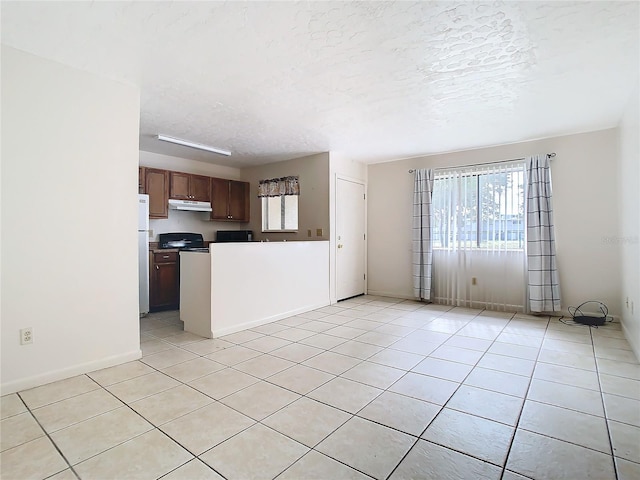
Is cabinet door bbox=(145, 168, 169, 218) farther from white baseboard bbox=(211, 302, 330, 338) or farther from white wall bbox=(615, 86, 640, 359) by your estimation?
white wall bbox=(615, 86, 640, 359)

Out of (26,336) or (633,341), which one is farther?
(633,341)

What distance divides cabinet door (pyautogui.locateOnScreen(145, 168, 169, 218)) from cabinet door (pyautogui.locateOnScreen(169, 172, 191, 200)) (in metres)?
0.08

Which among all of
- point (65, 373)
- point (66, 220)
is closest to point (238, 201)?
point (66, 220)

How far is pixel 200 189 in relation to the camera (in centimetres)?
567

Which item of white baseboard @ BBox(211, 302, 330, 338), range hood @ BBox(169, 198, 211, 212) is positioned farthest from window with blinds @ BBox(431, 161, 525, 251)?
range hood @ BBox(169, 198, 211, 212)

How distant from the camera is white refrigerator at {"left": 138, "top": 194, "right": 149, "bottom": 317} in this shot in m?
4.54

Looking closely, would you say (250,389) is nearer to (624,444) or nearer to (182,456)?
(182,456)

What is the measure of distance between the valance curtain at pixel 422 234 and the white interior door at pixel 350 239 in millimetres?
997

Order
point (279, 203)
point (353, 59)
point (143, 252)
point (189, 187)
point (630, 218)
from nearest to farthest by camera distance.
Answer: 1. point (353, 59)
2. point (630, 218)
3. point (143, 252)
4. point (189, 187)
5. point (279, 203)

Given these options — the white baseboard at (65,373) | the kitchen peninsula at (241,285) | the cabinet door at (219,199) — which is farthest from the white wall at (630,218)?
the cabinet door at (219,199)

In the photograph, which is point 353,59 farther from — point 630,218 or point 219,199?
point 219,199

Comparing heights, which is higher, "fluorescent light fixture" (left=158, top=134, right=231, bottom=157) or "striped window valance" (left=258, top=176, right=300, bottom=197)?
"fluorescent light fixture" (left=158, top=134, right=231, bottom=157)

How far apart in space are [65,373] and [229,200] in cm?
400

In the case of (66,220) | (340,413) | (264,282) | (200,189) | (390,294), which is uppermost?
(200,189)
